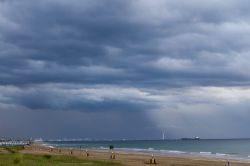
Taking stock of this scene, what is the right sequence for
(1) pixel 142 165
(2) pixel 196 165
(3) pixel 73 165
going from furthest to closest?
(2) pixel 196 165, (1) pixel 142 165, (3) pixel 73 165

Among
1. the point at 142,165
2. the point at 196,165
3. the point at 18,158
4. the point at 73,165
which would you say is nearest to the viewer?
the point at 18,158

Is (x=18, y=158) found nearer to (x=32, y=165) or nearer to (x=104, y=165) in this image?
(x=32, y=165)

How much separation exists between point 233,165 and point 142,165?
11461 millimetres

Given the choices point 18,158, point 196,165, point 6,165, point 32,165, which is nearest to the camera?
point 6,165

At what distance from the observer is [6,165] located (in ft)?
108

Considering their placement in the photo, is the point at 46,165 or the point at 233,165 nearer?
the point at 46,165

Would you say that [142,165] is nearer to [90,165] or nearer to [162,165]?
[162,165]

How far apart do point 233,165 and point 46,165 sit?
2422cm

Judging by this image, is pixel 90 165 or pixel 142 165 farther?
pixel 142 165

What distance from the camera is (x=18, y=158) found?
3784cm

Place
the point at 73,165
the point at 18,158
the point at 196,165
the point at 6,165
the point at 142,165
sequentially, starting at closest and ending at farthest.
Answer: the point at 6,165 → the point at 18,158 → the point at 73,165 → the point at 142,165 → the point at 196,165

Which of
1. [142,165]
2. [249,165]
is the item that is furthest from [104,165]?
[249,165]

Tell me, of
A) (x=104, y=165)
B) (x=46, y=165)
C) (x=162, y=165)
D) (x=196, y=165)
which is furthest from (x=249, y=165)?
(x=46, y=165)

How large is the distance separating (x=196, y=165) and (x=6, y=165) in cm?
2453
